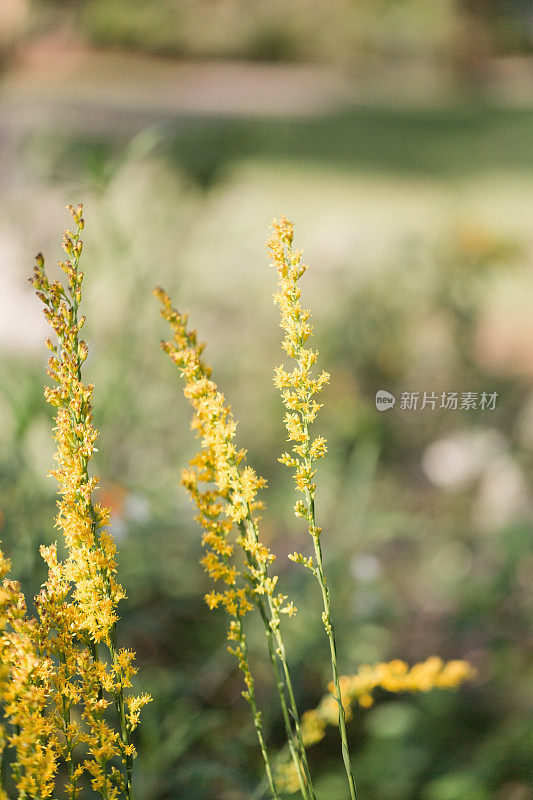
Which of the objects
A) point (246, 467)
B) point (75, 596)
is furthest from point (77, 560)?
point (246, 467)

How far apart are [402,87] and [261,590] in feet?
48.2

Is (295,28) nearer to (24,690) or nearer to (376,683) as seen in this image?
(376,683)

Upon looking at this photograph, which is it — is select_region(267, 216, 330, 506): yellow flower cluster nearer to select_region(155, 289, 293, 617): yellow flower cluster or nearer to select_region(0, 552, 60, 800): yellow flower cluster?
select_region(155, 289, 293, 617): yellow flower cluster

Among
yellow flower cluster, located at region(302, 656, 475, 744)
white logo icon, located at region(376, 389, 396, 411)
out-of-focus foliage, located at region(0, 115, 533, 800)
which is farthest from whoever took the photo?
white logo icon, located at region(376, 389, 396, 411)

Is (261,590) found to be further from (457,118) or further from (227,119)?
(457,118)

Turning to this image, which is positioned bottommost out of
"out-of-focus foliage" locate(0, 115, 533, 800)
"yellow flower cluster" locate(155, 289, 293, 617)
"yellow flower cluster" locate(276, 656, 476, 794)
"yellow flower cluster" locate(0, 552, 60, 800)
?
"yellow flower cluster" locate(0, 552, 60, 800)

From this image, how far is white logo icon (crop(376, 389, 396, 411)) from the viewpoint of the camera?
2.59m

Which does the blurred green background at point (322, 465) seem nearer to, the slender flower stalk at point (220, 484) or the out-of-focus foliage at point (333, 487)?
the out-of-focus foliage at point (333, 487)

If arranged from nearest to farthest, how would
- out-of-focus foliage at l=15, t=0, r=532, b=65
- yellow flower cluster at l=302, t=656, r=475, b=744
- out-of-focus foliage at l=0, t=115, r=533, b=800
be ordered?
yellow flower cluster at l=302, t=656, r=475, b=744 → out-of-focus foliage at l=0, t=115, r=533, b=800 → out-of-focus foliage at l=15, t=0, r=532, b=65

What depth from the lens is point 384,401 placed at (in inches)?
102

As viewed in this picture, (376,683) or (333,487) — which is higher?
(333,487)

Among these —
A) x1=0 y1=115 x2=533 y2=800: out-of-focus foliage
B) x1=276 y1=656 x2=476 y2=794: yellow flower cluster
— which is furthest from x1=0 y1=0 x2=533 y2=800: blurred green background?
x1=276 y1=656 x2=476 y2=794: yellow flower cluster

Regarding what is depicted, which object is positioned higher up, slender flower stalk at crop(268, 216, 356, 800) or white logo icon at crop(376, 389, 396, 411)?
white logo icon at crop(376, 389, 396, 411)

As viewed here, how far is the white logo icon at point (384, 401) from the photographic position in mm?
2588
